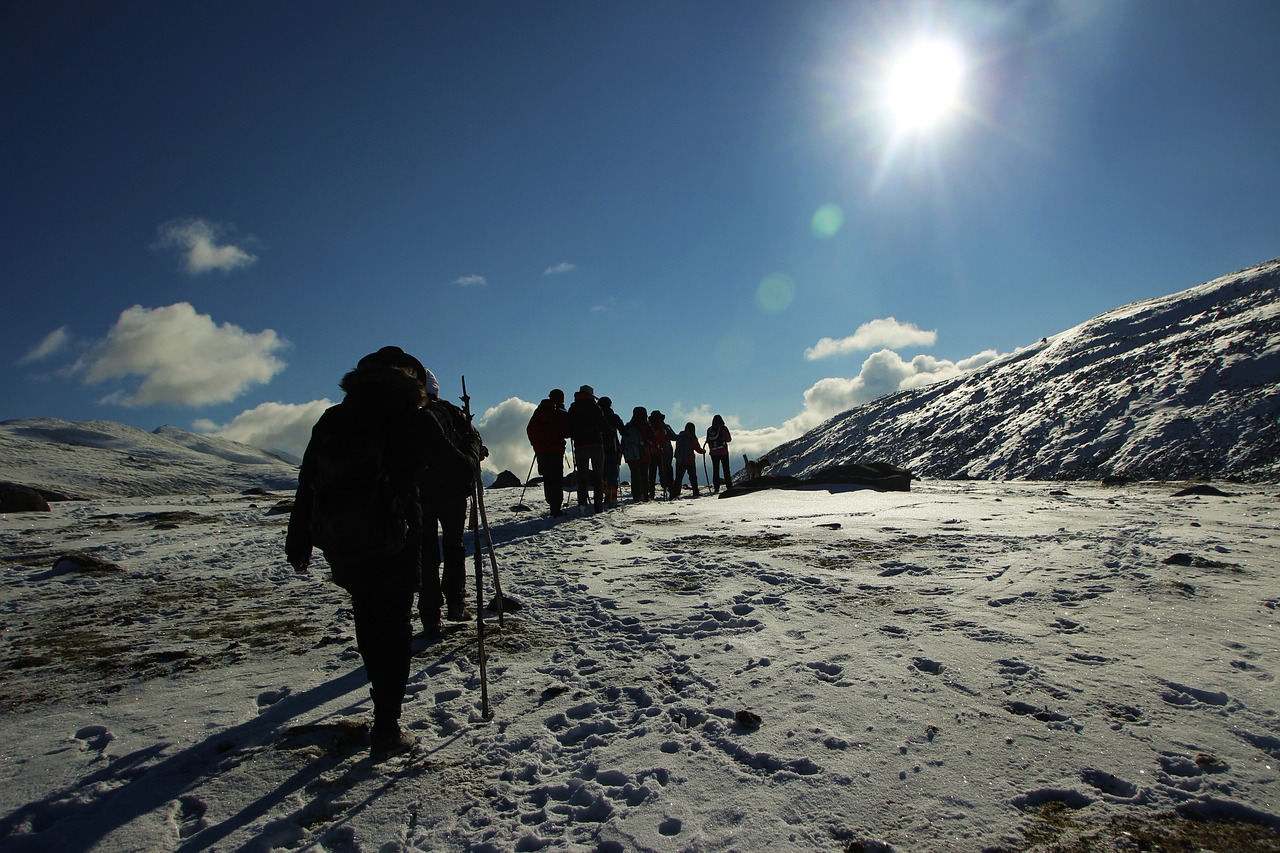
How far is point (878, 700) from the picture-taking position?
3752 millimetres

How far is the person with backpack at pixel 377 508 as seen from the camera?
338 cm

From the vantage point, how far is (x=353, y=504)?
11.1ft

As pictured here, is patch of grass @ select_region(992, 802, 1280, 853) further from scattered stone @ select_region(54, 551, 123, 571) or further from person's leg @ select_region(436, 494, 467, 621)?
scattered stone @ select_region(54, 551, 123, 571)

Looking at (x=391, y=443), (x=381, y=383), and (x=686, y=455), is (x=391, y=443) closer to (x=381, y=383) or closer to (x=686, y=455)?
(x=381, y=383)

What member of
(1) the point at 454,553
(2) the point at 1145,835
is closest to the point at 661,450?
(1) the point at 454,553

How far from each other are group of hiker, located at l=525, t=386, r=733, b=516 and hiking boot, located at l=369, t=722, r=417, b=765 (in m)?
9.39

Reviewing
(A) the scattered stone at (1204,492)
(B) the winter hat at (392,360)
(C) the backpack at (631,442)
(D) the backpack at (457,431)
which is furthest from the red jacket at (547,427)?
(A) the scattered stone at (1204,492)

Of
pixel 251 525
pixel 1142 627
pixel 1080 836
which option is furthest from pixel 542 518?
pixel 1080 836

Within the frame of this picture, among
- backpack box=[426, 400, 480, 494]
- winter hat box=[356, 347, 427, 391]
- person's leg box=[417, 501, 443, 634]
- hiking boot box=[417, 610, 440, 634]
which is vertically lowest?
hiking boot box=[417, 610, 440, 634]

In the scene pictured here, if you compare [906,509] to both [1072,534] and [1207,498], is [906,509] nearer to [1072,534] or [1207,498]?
[1072,534]

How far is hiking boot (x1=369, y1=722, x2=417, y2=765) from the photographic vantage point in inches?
137

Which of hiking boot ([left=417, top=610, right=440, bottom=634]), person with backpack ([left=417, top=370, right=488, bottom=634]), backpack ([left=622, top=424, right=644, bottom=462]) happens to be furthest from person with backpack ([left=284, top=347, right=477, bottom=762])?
backpack ([left=622, top=424, right=644, bottom=462])

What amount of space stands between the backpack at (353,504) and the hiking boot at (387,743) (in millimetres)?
1049

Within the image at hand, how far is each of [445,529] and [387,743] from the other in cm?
278
